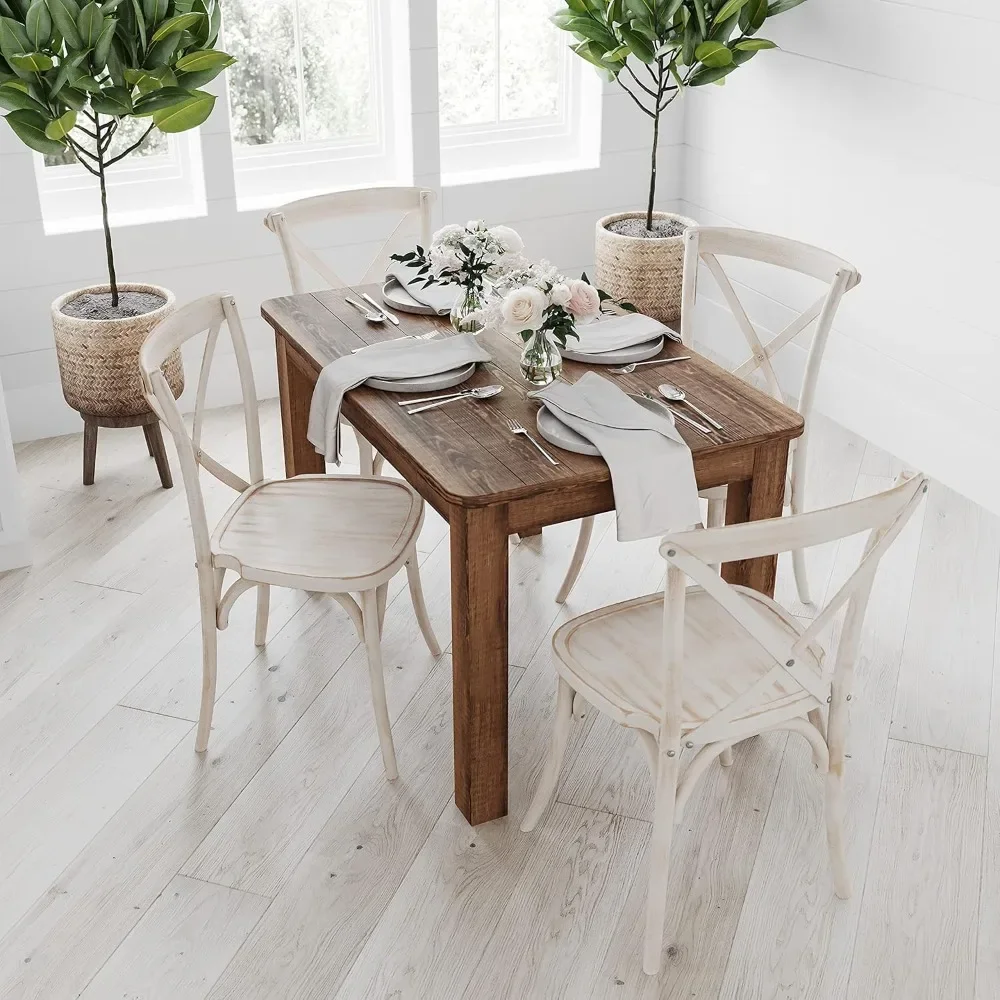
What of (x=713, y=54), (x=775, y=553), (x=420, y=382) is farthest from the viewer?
(x=713, y=54)

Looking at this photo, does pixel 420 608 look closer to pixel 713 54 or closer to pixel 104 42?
pixel 104 42

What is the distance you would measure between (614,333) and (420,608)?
76 centimetres

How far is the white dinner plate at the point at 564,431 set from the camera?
2.19m

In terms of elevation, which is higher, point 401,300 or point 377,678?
point 401,300

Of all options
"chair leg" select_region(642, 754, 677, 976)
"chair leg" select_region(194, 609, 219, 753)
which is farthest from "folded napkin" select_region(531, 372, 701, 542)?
"chair leg" select_region(194, 609, 219, 753)

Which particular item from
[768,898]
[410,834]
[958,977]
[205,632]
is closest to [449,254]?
[205,632]

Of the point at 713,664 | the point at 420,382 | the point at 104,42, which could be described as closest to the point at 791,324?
the point at 420,382

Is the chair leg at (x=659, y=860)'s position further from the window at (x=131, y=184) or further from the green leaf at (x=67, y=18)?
the window at (x=131, y=184)

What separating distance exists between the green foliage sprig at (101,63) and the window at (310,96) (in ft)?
2.18

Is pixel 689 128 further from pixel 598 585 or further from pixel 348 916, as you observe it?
pixel 348 916

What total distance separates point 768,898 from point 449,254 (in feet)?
4.58

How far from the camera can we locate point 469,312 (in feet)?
8.73

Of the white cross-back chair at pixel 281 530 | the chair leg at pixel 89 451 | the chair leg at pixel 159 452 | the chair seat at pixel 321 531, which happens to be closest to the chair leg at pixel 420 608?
the white cross-back chair at pixel 281 530

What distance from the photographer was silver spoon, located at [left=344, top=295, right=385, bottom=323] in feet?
9.20
